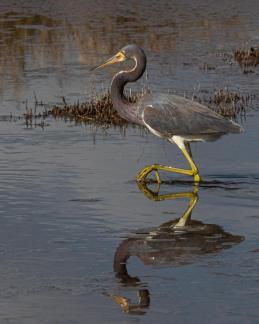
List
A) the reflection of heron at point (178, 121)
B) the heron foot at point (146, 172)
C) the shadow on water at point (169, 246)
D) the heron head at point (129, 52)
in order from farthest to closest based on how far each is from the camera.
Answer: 1. the heron head at point (129, 52)
2. the reflection of heron at point (178, 121)
3. the heron foot at point (146, 172)
4. the shadow on water at point (169, 246)

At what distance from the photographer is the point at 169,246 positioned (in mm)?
8906

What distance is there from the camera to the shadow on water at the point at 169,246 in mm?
7992

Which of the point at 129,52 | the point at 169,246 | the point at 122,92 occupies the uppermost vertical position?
the point at 129,52

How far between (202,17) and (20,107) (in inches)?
534

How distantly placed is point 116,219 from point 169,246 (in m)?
1.04

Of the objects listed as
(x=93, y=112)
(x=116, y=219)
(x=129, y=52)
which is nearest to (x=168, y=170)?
(x=129, y=52)

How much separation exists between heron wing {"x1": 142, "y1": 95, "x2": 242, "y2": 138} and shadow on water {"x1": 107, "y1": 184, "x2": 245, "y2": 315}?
1717 millimetres

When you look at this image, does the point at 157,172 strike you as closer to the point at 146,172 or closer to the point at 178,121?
the point at 146,172

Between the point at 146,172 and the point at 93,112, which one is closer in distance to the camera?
the point at 146,172

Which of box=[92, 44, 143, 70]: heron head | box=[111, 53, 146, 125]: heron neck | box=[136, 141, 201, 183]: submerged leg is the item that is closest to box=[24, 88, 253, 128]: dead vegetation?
box=[92, 44, 143, 70]: heron head

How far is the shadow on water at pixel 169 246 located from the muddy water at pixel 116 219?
0.04 feet

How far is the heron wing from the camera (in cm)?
1173

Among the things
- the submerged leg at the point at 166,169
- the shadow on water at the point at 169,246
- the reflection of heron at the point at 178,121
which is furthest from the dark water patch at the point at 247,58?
the shadow on water at the point at 169,246

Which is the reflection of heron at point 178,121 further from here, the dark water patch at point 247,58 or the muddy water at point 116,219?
the dark water patch at point 247,58
